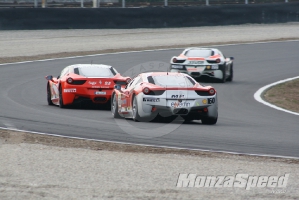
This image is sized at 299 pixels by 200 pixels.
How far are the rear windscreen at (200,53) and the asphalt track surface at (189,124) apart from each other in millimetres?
1134

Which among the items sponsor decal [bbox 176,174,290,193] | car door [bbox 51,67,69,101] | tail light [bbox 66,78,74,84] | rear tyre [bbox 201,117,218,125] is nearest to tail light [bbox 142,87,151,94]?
rear tyre [bbox 201,117,218,125]

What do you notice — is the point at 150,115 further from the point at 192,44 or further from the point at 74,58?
the point at 192,44

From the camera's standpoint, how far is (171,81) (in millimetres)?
12727

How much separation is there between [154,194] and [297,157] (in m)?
3.19

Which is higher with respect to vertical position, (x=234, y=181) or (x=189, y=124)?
(x=234, y=181)

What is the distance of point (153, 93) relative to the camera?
12.3m

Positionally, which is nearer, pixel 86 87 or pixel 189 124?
pixel 189 124

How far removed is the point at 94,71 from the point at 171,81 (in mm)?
3328

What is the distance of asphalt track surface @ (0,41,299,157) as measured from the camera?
10.5m

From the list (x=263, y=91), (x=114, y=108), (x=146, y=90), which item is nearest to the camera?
(x=146, y=90)

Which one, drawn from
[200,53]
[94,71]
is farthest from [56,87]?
[200,53]

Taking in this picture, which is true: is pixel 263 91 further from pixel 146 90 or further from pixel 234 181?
pixel 234 181

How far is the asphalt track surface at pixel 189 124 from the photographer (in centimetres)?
1047

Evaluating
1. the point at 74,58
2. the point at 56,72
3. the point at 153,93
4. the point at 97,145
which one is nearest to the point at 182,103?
the point at 153,93
